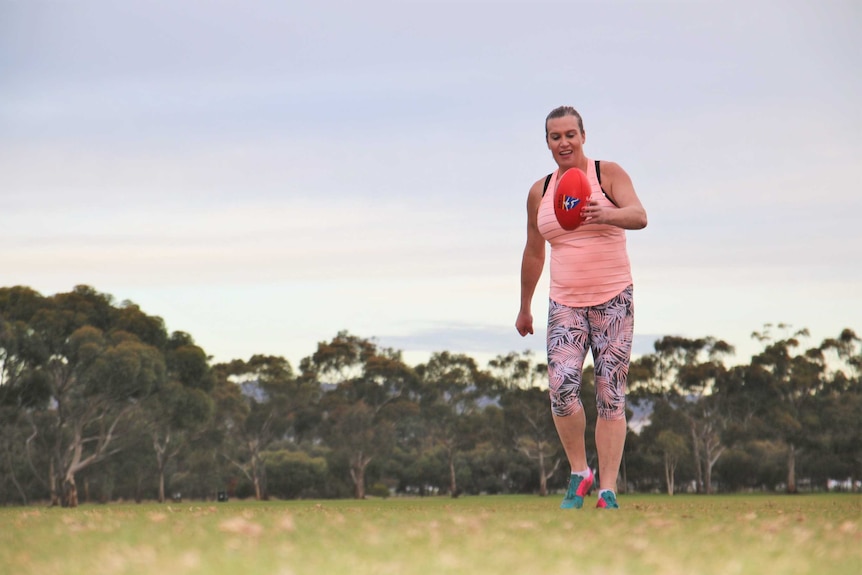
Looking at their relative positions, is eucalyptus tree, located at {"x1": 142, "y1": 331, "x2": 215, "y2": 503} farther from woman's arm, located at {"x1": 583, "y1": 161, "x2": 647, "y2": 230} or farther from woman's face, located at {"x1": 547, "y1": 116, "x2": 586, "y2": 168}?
woman's arm, located at {"x1": 583, "y1": 161, "x2": 647, "y2": 230}

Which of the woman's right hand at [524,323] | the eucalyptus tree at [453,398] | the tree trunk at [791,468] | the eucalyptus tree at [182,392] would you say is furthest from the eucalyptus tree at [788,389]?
the woman's right hand at [524,323]

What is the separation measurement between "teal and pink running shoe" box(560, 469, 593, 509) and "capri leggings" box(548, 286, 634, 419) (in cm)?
46

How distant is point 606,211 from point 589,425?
4379 cm

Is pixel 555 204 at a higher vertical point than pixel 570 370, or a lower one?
higher

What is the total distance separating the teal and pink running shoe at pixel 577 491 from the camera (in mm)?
6527

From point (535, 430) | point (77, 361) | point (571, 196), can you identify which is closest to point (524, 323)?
point (571, 196)

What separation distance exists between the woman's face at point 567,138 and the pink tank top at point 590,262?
5.9 inches

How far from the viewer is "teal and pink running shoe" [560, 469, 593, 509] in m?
6.53

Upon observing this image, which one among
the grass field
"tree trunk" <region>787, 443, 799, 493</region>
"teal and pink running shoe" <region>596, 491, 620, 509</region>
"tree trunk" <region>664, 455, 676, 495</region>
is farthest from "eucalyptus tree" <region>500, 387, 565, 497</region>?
the grass field

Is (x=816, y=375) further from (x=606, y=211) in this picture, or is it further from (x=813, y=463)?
(x=606, y=211)

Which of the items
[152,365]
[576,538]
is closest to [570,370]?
[576,538]

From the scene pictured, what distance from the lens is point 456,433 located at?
2325 inches

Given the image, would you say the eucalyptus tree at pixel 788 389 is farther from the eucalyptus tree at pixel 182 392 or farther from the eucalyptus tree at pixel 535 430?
the eucalyptus tree at pixel 182 392

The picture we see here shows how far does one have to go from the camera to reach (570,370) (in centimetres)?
687
